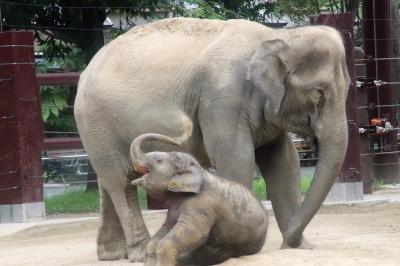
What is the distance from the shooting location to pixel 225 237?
8.06m

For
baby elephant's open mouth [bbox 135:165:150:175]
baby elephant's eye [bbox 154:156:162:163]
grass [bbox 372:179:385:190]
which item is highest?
baby elephant's eye [bbox 154:156:162:163]

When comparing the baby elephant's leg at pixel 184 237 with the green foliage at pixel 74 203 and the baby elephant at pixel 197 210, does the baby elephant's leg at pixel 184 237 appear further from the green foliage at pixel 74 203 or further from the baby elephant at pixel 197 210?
the green foliage at pixel 74 203

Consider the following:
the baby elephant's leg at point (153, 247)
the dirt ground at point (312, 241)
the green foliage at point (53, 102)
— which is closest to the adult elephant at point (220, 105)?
the dirt ground at point (312, 241)

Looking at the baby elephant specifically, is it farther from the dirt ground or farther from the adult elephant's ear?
the adult elephant's ear

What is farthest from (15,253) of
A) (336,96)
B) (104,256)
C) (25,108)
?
(336,96)

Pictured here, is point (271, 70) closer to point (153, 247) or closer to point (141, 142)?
point (141, 142)

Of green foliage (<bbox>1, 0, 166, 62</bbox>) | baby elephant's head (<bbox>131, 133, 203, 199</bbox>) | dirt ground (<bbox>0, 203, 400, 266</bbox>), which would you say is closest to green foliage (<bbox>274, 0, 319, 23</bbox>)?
green foliage (<bbox>1, 0, 166, 62</bbox>)

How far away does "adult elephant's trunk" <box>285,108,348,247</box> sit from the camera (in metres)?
8.52

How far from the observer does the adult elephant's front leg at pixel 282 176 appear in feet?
30.8

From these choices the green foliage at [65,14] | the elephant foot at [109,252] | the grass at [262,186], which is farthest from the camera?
the green foliage at [65,14]

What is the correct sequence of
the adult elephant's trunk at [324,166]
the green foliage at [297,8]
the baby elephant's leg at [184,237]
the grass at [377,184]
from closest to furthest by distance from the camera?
the baby elephant's leg at [184,237] → the adult elephant's trunk at [324,166] → the grass at [377,184] → the green foliage at [297,8]

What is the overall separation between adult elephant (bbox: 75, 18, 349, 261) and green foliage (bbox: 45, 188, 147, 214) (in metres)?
5.17

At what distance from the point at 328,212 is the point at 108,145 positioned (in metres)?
4.65

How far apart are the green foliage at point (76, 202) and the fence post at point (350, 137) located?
2514mm
